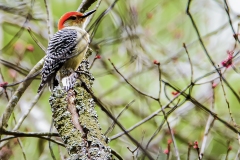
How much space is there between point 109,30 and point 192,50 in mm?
1726

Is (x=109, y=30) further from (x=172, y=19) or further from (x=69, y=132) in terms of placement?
(x=69, y=132)

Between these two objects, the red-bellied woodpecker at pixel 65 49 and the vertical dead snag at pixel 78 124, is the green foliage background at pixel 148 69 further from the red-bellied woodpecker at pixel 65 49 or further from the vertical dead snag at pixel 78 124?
the vertical dead snag at pixel 78 124

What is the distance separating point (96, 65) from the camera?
5980 millimetres

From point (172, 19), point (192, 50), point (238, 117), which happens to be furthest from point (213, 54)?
point (238, 117)

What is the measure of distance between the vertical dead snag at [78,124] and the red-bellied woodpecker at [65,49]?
806mm

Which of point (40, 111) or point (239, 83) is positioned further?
point (40, 111)

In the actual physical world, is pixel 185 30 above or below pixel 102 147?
above

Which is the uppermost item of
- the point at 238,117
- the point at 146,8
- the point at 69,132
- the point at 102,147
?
the point at 146,8

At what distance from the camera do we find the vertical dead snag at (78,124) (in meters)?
2.48

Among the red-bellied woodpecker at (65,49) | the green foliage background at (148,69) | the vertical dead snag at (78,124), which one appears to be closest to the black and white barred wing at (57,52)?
the red-bellied woodpecker at (65,49)

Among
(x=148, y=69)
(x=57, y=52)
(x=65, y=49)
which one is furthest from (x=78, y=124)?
(x=148, y=69)

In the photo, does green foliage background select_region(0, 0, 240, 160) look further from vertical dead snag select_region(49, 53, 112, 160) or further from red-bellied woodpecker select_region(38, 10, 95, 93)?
vertical dead snag select_region(49, 53, 112, 160)

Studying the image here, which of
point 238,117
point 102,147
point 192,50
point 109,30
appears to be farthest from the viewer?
point 192,50

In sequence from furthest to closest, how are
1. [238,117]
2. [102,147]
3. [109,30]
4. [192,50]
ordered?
[192,50], [109,30], [238,117], [102,147]
